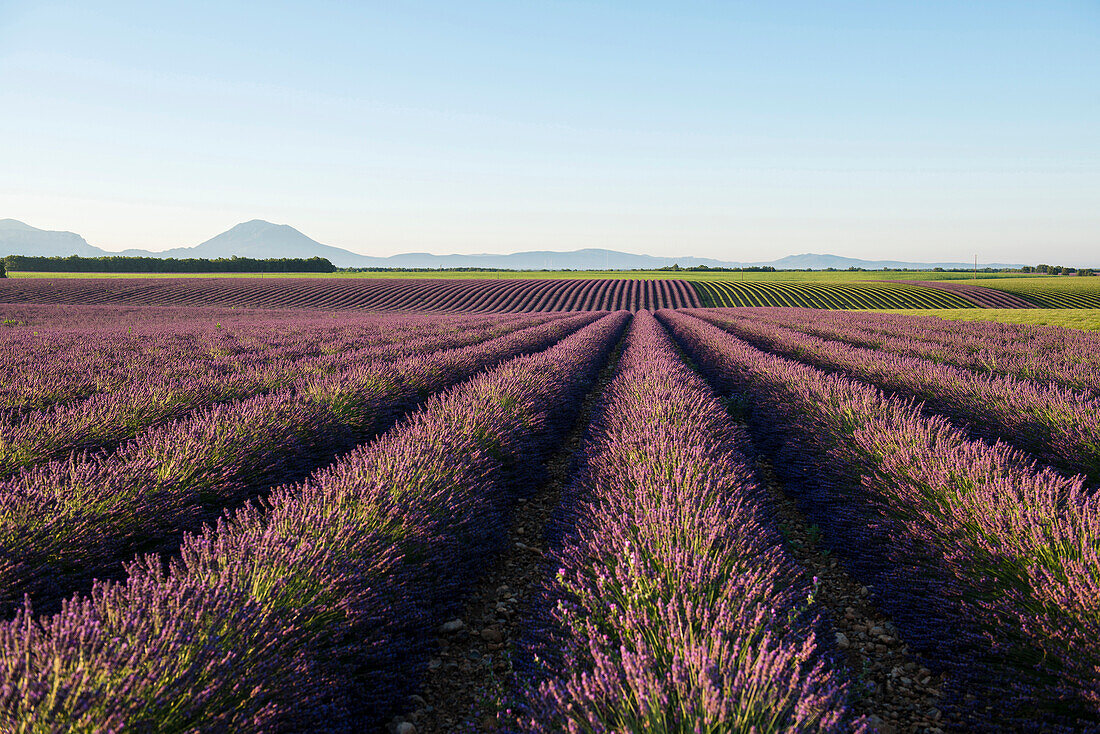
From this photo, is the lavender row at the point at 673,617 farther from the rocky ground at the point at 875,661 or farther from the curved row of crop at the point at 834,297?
the curved row of crop at the point at 834,297

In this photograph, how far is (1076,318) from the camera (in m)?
17.6

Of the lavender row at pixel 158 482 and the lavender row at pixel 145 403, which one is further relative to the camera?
the lavender row at pixel 145 403

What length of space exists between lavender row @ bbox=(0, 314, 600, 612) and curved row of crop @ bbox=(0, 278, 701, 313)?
30.4 m

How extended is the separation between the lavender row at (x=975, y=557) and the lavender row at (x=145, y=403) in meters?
5.59

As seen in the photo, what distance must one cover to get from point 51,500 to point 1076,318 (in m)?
25.5

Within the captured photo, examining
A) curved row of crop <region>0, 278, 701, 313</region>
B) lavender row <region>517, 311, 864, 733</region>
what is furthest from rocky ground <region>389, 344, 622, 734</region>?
curved row of crop <region>0, 278, 701, 313</region>

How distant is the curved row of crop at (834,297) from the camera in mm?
39125

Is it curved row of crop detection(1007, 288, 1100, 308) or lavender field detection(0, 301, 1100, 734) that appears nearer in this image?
lavender field detection(0, 301, 1100, 734)

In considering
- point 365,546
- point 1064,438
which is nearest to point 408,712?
point 365,546

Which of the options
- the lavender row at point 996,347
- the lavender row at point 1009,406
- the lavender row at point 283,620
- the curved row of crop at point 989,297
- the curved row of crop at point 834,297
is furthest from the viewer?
the curved row of crop at point 834,297

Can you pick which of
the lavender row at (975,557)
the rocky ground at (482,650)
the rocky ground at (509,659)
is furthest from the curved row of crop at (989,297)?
the rocky ground at (482,650)

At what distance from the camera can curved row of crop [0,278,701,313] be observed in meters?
36.8

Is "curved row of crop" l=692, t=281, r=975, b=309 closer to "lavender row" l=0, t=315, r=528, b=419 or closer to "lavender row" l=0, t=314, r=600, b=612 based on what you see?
"lavender row" l=0, t=315, r=528, b=419

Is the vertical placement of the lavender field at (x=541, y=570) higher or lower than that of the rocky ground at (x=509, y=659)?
higher
